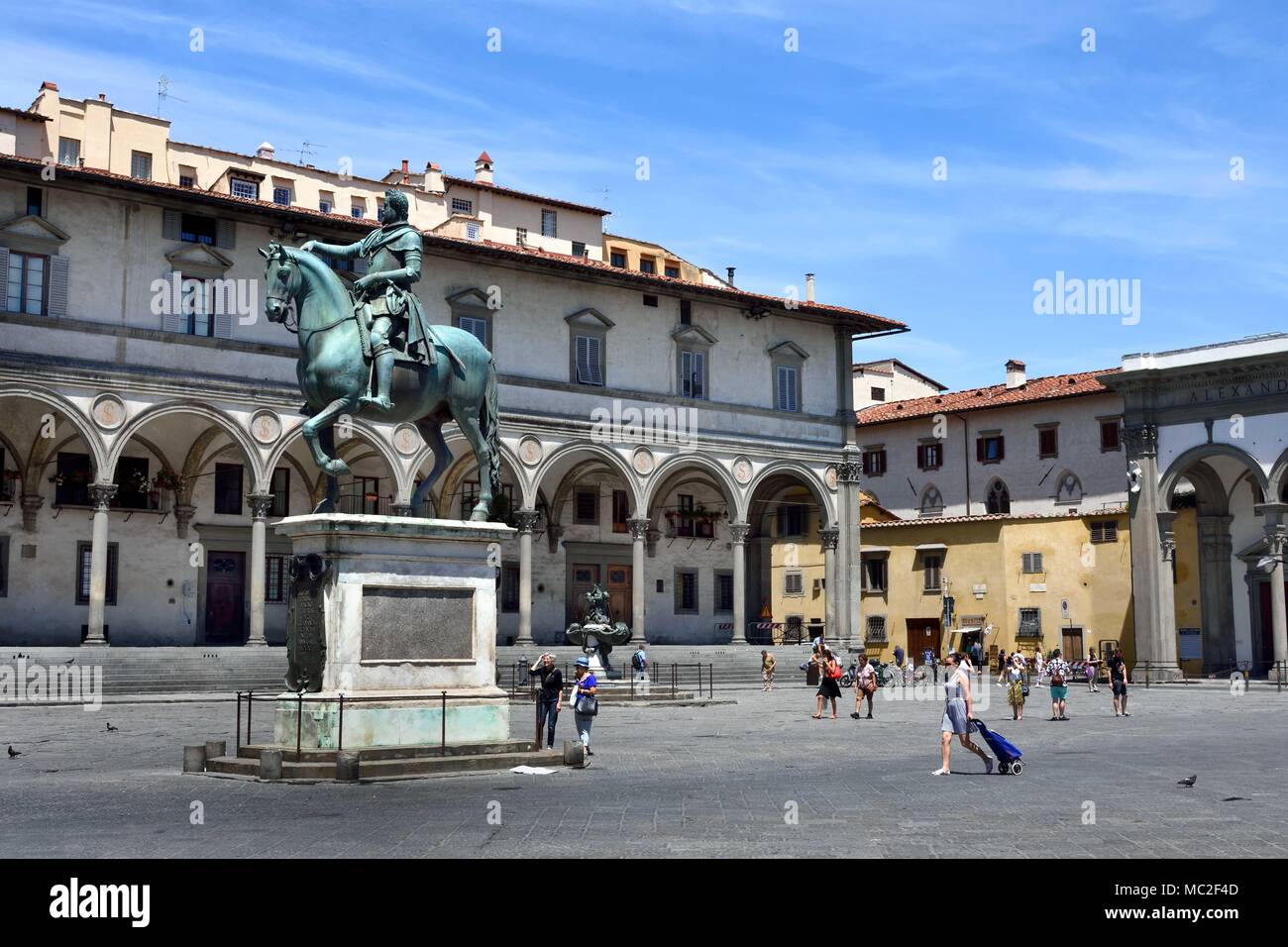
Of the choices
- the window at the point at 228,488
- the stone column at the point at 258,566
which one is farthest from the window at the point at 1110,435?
the stone column at the point at 258,566

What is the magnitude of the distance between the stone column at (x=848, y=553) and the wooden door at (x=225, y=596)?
61.2 feet

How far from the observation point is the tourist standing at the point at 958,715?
50.6 feet

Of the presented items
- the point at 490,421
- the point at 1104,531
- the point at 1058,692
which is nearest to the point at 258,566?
the point at 1058,692

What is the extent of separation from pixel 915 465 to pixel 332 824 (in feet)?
178

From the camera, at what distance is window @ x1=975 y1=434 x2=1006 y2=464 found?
59.1m

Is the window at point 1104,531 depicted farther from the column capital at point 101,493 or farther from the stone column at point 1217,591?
the column capital at point 101,493

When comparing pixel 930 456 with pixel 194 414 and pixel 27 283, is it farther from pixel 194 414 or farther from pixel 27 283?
pixel 27 283

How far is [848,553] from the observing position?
47094mm

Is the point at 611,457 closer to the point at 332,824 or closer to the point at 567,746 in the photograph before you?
the point at 567,746

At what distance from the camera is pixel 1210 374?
44.4 meters

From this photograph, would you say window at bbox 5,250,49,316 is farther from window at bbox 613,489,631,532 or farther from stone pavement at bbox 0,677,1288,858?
window at bbox 613,489,631,532

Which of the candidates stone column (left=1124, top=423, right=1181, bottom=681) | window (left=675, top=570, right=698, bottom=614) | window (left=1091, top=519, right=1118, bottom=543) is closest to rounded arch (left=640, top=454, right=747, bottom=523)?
window (left=675, top=570, right=698, bottom=614)

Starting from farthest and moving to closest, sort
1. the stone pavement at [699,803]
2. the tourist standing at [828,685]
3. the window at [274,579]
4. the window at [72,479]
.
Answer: the window at [274,579], the window at [72,479], the tourist standing at [828,685], the stone pavement at [699,803]
